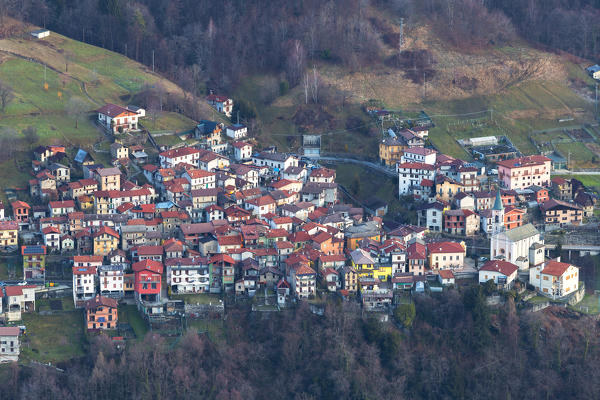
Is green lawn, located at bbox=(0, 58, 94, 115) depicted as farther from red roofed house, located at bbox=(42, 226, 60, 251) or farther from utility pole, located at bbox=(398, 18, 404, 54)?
utility pole, located at bbox=(398, 18, 404, 54)

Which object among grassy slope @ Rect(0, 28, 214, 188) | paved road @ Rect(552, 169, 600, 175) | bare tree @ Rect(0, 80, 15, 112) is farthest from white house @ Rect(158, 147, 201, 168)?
paved road @ Rect(552, 169, 600, 175)

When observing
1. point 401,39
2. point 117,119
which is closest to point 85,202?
point 117,119

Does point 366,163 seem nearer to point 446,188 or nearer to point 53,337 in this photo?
point 446,188

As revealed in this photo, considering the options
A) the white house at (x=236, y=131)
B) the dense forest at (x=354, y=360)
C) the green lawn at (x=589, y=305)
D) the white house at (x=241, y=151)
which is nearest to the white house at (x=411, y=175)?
the white house at (x=241, y=151)

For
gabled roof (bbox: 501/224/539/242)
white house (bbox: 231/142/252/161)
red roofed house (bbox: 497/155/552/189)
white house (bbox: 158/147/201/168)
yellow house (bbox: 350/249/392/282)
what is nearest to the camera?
yellow house (bbox: 350/249/392/282)

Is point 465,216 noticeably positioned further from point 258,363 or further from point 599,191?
point 258,363

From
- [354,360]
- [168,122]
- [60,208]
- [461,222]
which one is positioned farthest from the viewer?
[168,122]
